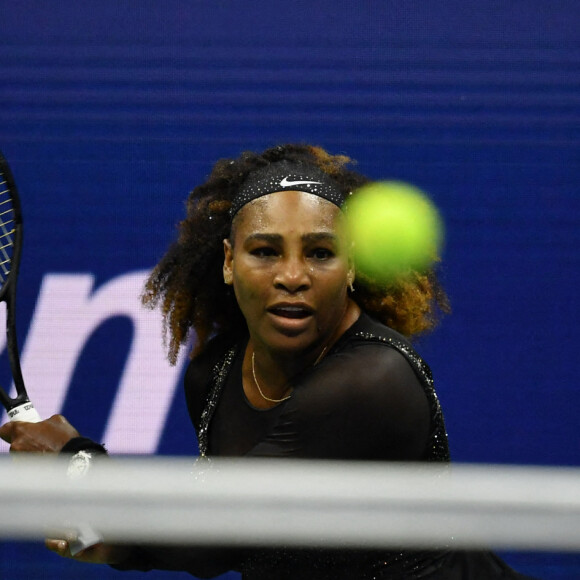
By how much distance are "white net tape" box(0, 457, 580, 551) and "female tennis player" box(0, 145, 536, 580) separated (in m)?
0.59

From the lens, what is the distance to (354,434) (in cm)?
139

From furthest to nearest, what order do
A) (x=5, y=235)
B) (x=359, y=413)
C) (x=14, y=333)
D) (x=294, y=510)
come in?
(x=5, y=235) → (x=14, y=333) → (x=359, y=413) → (x=294, y=510)

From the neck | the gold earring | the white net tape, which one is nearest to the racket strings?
the neck

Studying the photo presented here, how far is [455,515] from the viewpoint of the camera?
78cm

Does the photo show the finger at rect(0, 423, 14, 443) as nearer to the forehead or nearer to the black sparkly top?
the black sparkly top

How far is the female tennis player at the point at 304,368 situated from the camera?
1.40 metres

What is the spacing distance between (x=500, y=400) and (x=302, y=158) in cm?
100

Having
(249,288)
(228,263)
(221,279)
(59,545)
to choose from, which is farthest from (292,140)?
(59,545)

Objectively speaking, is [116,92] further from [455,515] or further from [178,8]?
[455,515]

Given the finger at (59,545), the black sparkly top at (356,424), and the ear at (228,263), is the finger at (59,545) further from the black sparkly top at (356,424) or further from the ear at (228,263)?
the ear at (228,263)

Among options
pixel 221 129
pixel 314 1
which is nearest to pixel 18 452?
pixel 221 129

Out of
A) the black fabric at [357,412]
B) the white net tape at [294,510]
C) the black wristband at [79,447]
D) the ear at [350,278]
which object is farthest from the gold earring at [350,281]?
the white net tape at [294,510]

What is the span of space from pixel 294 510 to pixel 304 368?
0.76 meters

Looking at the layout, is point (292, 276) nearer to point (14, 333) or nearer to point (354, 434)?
point (354, 434)
